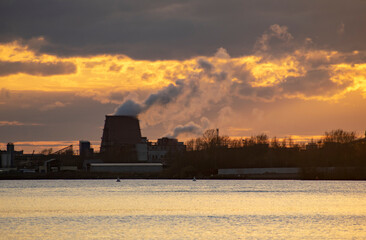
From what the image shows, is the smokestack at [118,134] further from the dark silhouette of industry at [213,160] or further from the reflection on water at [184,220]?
the reflection on water at [184,220]

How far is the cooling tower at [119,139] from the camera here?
17262cm

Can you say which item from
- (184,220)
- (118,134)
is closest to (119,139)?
(118,134)

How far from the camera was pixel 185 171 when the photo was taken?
139 meters

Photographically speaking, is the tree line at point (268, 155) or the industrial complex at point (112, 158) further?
the industrial complex at point (112, 158)

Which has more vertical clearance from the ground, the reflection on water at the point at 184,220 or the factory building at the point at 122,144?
the factory building at the point at 122,144

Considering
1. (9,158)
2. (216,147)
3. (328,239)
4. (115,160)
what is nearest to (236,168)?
(216,147)

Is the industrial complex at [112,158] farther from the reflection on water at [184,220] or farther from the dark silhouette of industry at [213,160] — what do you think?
the reflection on water at [184,220]

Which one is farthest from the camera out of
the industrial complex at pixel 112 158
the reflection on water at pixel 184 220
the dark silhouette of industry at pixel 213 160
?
→ the industrial complex at pixel 112 158

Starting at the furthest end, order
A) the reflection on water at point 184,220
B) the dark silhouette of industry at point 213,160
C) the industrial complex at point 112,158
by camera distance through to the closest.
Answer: the industrial complex at point 112,158 < the dark silhouette of industry at point 213,160 < the reflection on water at point 184,220

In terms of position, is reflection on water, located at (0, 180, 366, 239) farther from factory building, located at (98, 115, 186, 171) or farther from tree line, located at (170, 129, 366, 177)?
factory building, located at (98, 115, 186, 171)

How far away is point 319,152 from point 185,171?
28344 mm

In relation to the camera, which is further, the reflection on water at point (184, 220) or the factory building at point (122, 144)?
the factory building at point (122, 144)

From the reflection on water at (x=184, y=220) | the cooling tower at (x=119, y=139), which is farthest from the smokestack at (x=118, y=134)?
the reflection on water at (x=184, y=220)

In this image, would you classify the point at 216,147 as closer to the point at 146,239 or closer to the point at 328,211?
the point at 328,211
